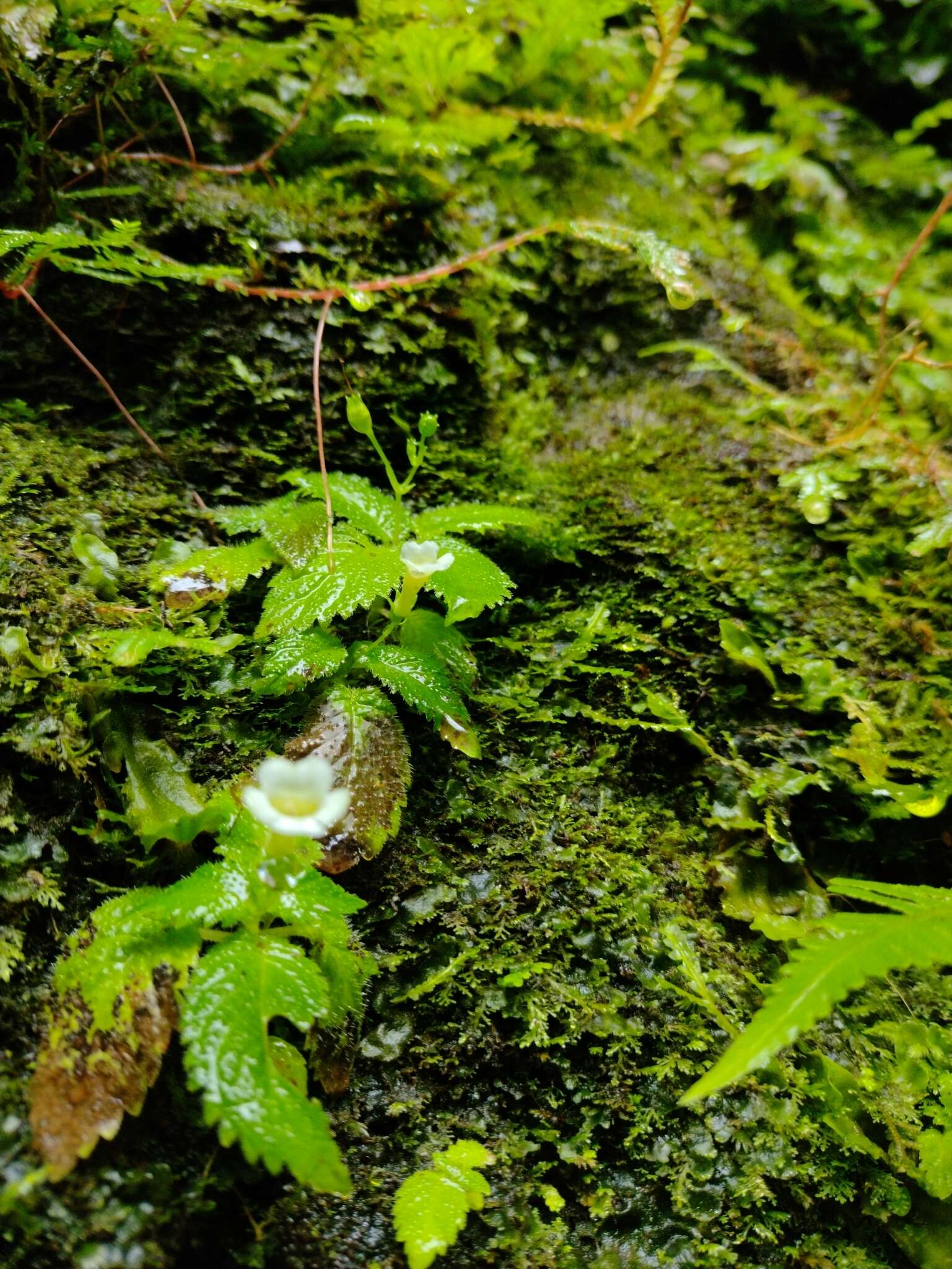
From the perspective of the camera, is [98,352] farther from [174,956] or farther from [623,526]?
[174,956]

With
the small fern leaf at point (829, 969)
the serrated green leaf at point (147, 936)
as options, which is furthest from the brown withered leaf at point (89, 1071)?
the small fern leaf at point (829, 969)

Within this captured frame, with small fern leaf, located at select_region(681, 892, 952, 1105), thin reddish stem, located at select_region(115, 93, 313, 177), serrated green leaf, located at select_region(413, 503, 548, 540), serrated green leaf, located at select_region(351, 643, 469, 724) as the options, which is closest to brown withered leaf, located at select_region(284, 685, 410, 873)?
serrated green leaf, located at select_region(351, 643, 469, 724)

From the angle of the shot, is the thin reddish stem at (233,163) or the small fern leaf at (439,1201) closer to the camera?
the small fern leaf at (439,1201)

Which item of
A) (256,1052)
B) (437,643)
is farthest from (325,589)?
(256,1052)

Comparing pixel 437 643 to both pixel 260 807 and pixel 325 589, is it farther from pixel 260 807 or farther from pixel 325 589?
pixel 260 807

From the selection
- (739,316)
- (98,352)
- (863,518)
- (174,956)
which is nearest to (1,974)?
(174,956)

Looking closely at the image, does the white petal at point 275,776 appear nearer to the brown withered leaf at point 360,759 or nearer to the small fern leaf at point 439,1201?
the brown withered leaf at point 360,759
